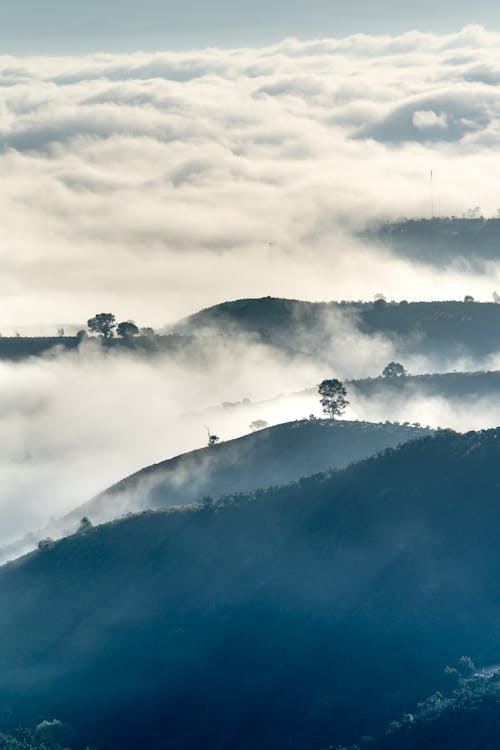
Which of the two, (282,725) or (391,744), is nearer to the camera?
(391,744)

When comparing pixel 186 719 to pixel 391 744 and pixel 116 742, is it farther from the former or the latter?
pixel 391 744

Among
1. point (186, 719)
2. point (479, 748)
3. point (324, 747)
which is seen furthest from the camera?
point (186, 719)

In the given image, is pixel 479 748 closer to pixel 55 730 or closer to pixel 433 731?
pixel 433 731

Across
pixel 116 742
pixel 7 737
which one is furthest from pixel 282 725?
pixel 7 737

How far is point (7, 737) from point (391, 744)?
52567 mm

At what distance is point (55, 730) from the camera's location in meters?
198

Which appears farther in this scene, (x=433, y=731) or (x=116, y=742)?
(x=116, y=742)

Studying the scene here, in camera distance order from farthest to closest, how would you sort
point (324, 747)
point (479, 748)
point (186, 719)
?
point (186, 719)
point (324, 747)
point (479, 748)

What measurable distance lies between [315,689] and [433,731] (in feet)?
79.8

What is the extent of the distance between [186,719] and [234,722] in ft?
23.2

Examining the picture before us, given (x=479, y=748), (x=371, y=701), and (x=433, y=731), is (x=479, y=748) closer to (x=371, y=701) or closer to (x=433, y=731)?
(x=433, y=731)

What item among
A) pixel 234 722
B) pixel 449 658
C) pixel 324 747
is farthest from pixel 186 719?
pixel 449 658

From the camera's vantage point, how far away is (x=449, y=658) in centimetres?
19912

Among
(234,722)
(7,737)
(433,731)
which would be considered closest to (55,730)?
(7,737)
